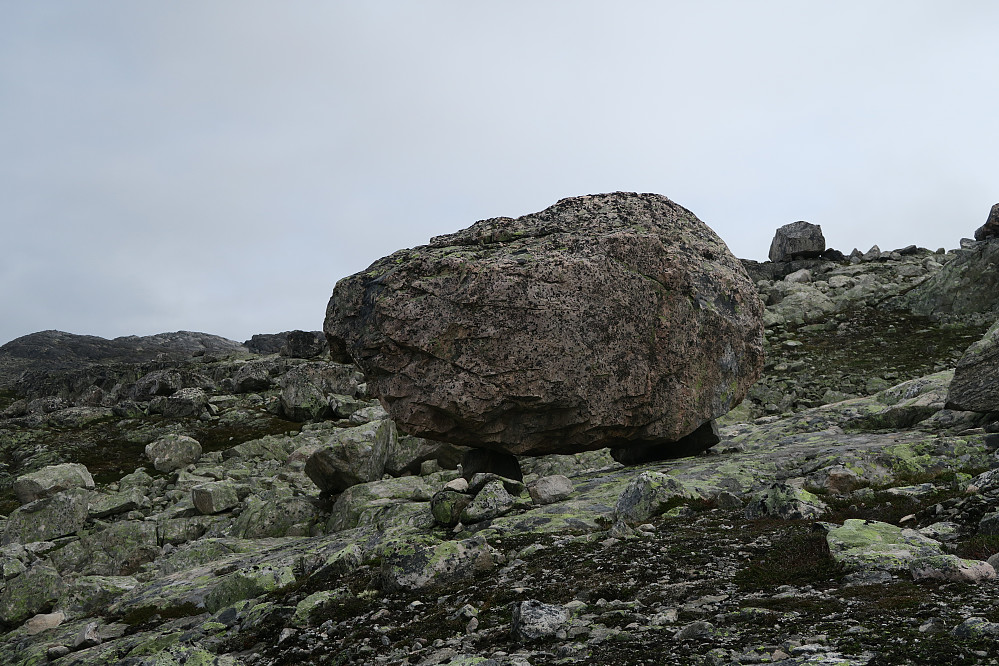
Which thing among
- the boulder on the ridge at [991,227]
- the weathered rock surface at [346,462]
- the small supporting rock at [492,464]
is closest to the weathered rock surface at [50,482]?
the weathered rock surface at [346,462]

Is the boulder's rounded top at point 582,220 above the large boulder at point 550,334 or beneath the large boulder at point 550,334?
above

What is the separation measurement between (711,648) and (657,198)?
17256 mm

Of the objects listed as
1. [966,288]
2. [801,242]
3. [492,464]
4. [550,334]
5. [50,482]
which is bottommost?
[492,464]

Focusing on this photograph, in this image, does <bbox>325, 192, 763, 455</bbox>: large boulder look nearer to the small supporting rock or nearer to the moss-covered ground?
the small supporting rock

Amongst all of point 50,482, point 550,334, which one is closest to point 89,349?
point 50,482

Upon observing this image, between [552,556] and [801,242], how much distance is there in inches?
2856

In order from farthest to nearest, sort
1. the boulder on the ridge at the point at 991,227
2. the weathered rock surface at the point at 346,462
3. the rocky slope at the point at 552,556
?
the boulder on the ridge at the point at 991,227 → the weathered rock surface at the point at 346,462 → the rocky slope at the point at 552,556

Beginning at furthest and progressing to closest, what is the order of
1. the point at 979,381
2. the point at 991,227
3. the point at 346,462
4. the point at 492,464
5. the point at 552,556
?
the point at 991,227, the point at 346,462, the point at 492,464, the point at 979,381, the point at 552,556

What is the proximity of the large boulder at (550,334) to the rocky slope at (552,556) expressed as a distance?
1858mm

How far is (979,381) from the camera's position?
58.8 ft

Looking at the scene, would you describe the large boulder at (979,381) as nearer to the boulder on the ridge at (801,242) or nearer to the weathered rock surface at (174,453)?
the weathered rock surface at (174,453)

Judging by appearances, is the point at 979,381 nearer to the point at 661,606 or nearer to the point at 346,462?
the point at 661,606

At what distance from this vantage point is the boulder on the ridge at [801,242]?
240 feet

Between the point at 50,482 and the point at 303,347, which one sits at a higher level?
the point at 303,347
